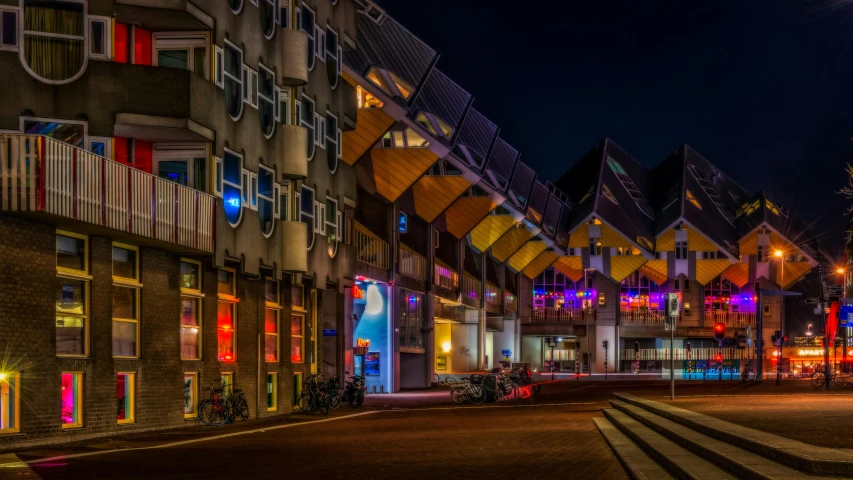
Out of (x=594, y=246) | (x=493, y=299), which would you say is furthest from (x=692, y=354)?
(x=493, y=299)

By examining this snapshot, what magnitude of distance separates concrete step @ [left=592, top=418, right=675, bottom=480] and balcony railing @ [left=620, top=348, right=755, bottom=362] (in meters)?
83.8

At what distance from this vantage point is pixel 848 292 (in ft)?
358

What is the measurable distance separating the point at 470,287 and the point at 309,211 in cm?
3942

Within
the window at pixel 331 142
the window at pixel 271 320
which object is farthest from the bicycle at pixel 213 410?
the window at pixel 331 142

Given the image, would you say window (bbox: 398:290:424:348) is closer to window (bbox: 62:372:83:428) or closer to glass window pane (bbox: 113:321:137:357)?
glass window pane (bbox: 113:321:137:357)

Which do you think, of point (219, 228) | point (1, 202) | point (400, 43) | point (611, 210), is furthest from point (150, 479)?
point (611, 210)

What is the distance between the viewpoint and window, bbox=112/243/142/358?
23922 mm

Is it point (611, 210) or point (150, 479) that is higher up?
point (611, 210)

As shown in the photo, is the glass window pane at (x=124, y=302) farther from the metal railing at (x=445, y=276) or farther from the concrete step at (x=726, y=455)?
the metal railing at (x=445, y=276)

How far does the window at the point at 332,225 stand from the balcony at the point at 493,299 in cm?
4381

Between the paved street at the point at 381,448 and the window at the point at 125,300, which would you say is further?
the window at the point at 125,300

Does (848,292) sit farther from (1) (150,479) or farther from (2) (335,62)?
(1) (150,479)

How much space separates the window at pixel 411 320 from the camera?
2231 inches

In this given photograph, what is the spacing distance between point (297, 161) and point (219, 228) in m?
5.63
